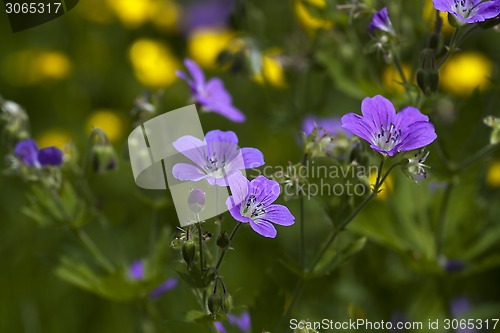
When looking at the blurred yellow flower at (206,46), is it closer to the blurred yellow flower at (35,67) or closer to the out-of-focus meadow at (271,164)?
the out-of-focus meadow at (271,164)

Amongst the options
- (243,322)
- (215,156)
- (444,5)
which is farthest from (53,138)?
(444,5)

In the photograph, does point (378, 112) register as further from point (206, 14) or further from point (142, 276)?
point (206, 14)

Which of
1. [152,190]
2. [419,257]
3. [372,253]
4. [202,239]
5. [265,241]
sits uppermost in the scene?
[202,239]

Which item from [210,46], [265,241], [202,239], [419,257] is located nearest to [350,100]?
[210,46]

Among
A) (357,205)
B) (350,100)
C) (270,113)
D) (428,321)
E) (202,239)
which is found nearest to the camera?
(202,239)

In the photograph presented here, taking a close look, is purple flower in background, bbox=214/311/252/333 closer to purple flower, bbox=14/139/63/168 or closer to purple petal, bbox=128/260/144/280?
purple petal, bbox=128/260/144/280

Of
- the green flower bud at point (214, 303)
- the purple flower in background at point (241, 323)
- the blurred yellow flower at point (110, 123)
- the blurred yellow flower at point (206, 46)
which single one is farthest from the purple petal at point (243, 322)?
the blurred yellow flower at point (206, 46)

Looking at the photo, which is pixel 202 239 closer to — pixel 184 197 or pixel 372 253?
pixel 184 197
